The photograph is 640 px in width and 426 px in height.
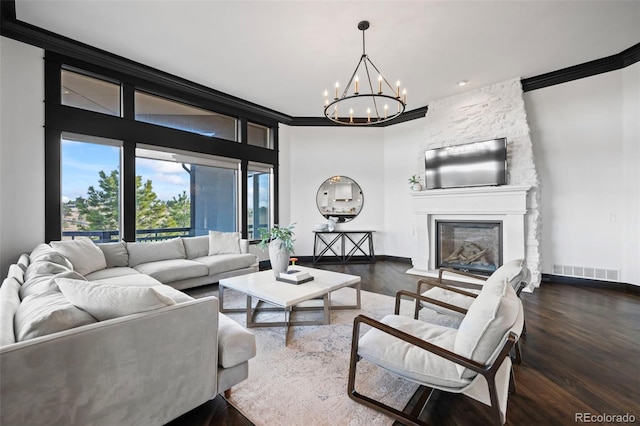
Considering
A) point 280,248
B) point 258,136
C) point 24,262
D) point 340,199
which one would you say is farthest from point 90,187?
point 340,199

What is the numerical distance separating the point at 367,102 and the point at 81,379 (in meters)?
5.29

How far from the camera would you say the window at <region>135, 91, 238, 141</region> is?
14.4 ft

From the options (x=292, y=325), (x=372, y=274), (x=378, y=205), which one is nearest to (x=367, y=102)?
(x=378, y=205)

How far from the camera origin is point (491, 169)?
4566 millimetres

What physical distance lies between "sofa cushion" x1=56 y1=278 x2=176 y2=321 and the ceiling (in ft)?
9.20

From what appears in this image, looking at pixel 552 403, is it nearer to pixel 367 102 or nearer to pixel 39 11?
pixel 367 102

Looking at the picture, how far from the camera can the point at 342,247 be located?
6246mm

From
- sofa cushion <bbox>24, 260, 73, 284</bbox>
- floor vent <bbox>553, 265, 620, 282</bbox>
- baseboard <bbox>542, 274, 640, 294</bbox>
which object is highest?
sofa cushion <bbox>24, 260, 73, 284</bbox>

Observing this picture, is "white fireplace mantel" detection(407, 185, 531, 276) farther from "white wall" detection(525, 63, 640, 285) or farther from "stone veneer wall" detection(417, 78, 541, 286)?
"white wall" detection(525, 63, 640, 285)

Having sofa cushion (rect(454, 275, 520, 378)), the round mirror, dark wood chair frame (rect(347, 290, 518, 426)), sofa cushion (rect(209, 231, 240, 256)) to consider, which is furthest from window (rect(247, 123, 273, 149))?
sofa cushion (rect(454, 275, 520, 378))

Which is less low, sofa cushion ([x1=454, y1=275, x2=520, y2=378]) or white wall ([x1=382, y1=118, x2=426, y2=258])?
white wall ([x1=382, y1=118, x2=426, y2=258])

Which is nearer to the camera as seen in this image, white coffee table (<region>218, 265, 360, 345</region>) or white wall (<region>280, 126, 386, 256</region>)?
white coffee table (<region>218, 265, 360, 345</region>)

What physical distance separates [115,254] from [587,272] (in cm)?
673

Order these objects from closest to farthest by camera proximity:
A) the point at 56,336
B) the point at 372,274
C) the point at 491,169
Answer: the point at 56,336, the point at 491,169, the point at 372,274
